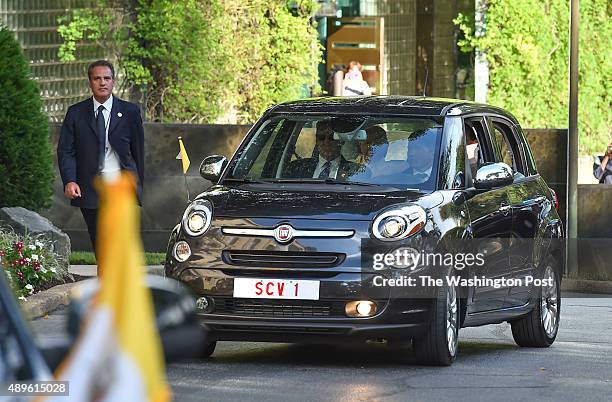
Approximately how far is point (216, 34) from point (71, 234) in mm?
4520

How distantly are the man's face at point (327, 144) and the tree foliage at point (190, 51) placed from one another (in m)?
12.5

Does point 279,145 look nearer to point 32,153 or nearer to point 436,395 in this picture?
point 436,395

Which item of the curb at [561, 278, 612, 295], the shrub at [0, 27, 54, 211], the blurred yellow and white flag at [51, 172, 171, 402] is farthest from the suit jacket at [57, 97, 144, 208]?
the blurred yellow and white flag at [51, 172, 171, 402]

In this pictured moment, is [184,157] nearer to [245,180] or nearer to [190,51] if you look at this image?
[190,51]

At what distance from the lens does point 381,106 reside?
1070cm

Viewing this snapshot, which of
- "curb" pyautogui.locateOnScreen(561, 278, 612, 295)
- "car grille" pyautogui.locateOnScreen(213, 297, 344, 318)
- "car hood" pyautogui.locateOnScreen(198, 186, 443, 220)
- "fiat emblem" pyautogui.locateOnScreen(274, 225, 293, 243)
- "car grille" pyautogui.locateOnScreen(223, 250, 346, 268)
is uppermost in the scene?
"car hood" pyautogui.locateOnScreen(198, 186, 443, 220)

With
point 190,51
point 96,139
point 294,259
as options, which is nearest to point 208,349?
point 294,259

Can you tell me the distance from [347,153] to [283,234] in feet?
3.93

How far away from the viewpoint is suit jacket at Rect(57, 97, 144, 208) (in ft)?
36.7

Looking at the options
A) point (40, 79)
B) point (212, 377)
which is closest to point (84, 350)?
point (212, 377)

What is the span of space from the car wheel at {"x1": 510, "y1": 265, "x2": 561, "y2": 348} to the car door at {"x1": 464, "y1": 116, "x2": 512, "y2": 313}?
0.65m

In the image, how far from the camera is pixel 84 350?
248 centimetres

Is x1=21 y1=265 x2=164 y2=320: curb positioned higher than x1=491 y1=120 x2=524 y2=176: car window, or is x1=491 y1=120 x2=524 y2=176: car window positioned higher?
x1=491 y1=120 x2=524 y2=176: car window

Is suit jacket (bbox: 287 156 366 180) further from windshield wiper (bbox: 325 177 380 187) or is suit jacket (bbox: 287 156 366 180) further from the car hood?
the car hood
